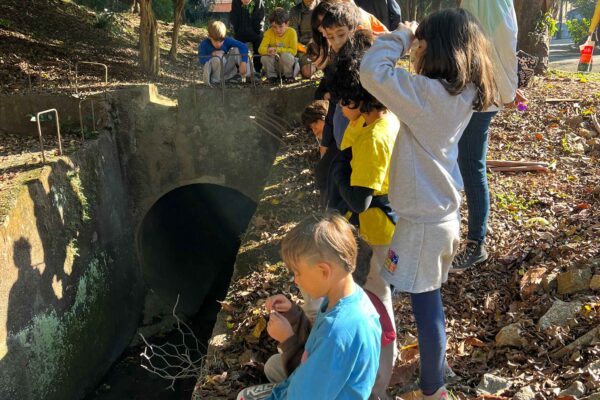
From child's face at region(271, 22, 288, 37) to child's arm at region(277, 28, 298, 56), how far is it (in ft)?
0.35

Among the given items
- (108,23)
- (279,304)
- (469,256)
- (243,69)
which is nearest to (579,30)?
(108,23)

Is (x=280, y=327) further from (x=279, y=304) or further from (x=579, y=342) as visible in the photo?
(x=579, y=342)

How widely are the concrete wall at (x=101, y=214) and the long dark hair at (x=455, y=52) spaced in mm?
5435

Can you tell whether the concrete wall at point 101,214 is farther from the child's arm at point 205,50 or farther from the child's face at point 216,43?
the child's face at point 216,43

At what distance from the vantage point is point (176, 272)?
11.9 metres

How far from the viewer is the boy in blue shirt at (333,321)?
238 cm

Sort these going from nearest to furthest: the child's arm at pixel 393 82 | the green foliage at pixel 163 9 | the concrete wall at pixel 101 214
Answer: the child's arm at pixel 393 82
the concrete wall at pixel 101 214
the green foliage at pixel 163 9

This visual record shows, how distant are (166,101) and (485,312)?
298 inches

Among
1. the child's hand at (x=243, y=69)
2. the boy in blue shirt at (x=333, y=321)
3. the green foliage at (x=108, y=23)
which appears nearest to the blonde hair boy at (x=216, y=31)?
the child's hand at (x=243, y=69)

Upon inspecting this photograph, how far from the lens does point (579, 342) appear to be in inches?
137

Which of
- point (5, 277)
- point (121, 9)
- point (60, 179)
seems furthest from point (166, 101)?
point (121, 9)

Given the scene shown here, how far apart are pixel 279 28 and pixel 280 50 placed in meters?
0.37

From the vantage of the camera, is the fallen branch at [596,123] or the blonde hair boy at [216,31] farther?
the blonde hair boy at [216,31]

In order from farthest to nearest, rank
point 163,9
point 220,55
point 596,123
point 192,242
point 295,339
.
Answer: point 163,9 < point 192,242 < point 220,55 < point 596,123 < point 295,339
